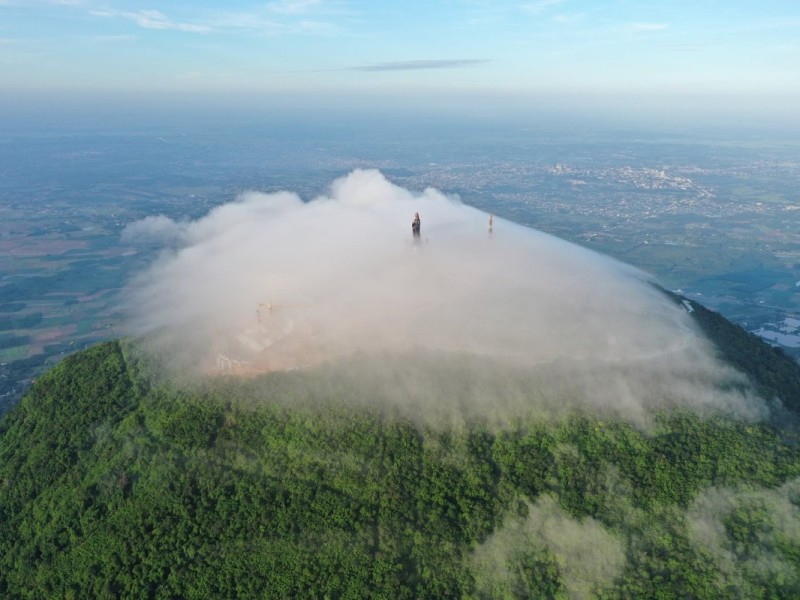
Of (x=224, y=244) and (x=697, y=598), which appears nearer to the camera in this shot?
(x=697, y=598)

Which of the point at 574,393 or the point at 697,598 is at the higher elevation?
the point at 574,393

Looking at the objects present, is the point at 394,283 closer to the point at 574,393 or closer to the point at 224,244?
the point at 574,393

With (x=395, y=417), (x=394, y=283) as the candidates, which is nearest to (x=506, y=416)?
(x=395, y=417)

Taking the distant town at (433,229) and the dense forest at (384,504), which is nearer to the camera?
the dense forest at (384,504)

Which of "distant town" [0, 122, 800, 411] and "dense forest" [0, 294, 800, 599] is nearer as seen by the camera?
"dense forest" [0, 294, 800, 599]

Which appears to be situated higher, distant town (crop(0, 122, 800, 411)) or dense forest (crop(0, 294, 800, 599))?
dense forest (crop(0, 294, 800, 599))

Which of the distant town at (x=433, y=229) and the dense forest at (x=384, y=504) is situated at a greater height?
the dense forest at (x=384, y=504)

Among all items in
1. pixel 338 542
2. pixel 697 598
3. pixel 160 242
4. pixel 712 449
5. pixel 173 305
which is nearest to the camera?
pixel 697 598

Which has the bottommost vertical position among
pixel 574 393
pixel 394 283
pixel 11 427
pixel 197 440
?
Answer: pixel 11 427
